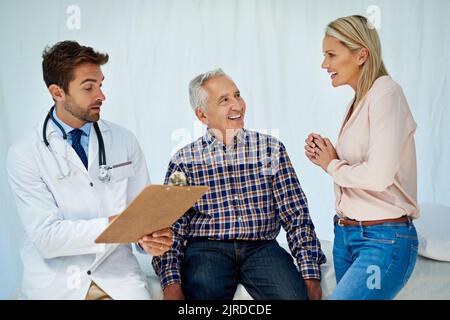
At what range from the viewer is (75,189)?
2.19 m

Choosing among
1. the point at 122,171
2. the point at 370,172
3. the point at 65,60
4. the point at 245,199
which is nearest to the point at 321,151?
the point at 370,172

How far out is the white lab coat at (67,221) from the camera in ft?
6.90

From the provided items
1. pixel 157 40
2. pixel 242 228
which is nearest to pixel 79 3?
pixel 157 40

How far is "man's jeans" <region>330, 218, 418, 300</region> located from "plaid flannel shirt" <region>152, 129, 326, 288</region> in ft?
0.79

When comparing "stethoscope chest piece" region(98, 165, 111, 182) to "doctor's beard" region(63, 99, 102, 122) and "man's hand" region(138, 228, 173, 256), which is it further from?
"man's hand" region(138, 228, 173, 256)

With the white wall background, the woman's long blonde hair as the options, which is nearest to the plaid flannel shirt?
the woman's long blonde hair

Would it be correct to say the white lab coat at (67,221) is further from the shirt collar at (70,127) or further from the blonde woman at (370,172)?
the blonde woman at (370,172)

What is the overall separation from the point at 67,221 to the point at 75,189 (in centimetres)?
12

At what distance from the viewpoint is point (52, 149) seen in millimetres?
2203

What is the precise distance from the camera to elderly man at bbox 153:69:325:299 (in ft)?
6.98

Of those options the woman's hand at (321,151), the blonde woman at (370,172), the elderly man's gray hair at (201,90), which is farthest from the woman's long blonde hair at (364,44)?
the elderly man's gray hair at (201,90)

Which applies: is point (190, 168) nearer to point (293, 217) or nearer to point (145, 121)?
point (293, 217)

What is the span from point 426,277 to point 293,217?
0.48 metres

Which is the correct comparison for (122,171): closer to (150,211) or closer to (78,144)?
(78,144)
